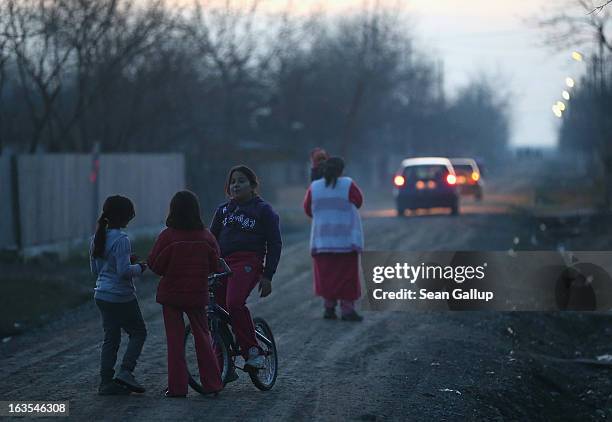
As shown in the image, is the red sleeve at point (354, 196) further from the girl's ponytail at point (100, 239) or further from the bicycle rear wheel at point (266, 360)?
the girl's ponytail at point (100, 239)

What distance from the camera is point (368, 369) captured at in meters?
10.3

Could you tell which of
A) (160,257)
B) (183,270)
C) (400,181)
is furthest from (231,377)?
(400,181)

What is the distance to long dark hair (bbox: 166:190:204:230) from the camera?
822 centimetres

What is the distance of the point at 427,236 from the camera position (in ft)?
86.1

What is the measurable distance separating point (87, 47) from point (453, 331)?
14359 millimetres

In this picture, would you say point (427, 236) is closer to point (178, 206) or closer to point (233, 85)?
point (233, 85)

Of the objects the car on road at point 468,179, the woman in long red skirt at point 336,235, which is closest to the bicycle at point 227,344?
the woman in long red skirt at point 336,235

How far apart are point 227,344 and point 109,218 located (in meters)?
1.32

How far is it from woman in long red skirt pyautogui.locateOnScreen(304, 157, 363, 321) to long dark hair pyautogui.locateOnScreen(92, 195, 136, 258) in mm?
4812

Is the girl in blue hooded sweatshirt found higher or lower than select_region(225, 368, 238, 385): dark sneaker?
higher

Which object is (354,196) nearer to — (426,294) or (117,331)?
(426,294)

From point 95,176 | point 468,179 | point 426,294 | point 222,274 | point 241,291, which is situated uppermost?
point 95,176

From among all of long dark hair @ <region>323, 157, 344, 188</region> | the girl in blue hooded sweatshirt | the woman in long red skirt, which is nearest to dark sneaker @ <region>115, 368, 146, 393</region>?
the girl in blue hooded sweatshirt

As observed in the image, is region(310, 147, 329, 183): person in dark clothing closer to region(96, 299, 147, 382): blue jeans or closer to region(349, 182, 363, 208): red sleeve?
region(349, 182, 363, 208): red sleeve
